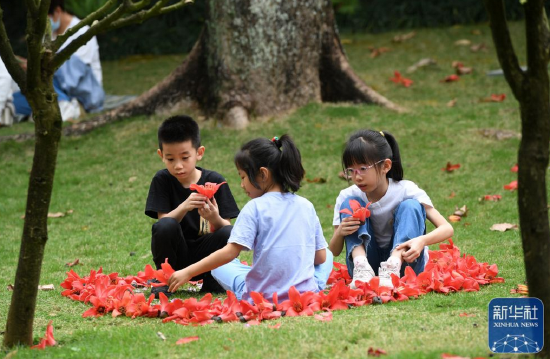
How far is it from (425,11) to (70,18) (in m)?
6.75

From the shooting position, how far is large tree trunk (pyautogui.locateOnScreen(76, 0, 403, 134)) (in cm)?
909

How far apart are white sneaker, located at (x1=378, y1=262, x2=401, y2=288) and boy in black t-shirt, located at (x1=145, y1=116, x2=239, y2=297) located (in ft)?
3.26

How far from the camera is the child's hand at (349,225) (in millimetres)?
4621

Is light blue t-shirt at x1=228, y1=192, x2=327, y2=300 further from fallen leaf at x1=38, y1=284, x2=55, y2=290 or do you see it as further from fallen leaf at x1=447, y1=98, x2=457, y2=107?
fallen leaf at x1=447, y1=98, x2=457, y2=107

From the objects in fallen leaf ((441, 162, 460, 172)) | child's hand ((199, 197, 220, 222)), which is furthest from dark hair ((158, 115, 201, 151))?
fallen leaf ((441, 162, 460, 172))

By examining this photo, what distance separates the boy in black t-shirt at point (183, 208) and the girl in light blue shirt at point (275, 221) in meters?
0.50

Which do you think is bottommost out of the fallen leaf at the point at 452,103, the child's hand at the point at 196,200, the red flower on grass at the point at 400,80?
the fallen leaf at the point at 452,103

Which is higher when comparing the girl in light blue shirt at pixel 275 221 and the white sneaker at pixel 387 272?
the girl in light blue shirt at pixel 275 221

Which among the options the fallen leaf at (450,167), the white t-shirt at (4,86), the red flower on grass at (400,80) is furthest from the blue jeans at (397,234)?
the white t-shirt at (4,86)

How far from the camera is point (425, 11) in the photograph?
15109 mm

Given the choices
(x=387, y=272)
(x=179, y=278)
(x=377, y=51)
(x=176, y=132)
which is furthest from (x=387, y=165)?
(x=377, y=51)

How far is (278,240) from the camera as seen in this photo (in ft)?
13.9

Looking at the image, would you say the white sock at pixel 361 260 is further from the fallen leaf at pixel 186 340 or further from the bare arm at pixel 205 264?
the fallen leaf at pixel 186 340

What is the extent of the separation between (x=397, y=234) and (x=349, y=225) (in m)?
0.28
